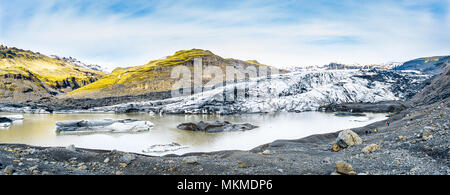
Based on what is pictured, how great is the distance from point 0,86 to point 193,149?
275 feet

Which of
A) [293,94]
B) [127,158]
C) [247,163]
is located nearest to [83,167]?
[127,158]

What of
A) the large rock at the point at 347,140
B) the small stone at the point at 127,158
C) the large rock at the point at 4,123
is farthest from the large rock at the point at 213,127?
the large rock at the point at 4,123

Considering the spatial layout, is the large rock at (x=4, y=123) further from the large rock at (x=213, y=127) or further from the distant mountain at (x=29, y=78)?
the distant mountain at (x=29, y=78)

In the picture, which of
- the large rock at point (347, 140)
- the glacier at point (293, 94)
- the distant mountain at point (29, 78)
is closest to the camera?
the large rock at point (347, 140)

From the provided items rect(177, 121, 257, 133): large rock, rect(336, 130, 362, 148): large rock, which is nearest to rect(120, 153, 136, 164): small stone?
rect(336, 130, 362, 148): large rock

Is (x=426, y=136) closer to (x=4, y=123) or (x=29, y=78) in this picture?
(x=4, y=123)

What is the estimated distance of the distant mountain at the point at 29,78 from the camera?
73.8m

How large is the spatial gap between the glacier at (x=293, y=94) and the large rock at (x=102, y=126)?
20483 millimetres

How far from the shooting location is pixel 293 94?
58781mm

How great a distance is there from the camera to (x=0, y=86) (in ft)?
238

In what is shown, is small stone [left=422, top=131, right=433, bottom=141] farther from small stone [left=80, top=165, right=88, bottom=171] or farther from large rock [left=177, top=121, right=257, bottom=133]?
large rock [left=177, top=121, right=257, bottom=133]

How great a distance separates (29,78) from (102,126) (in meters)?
81.4
